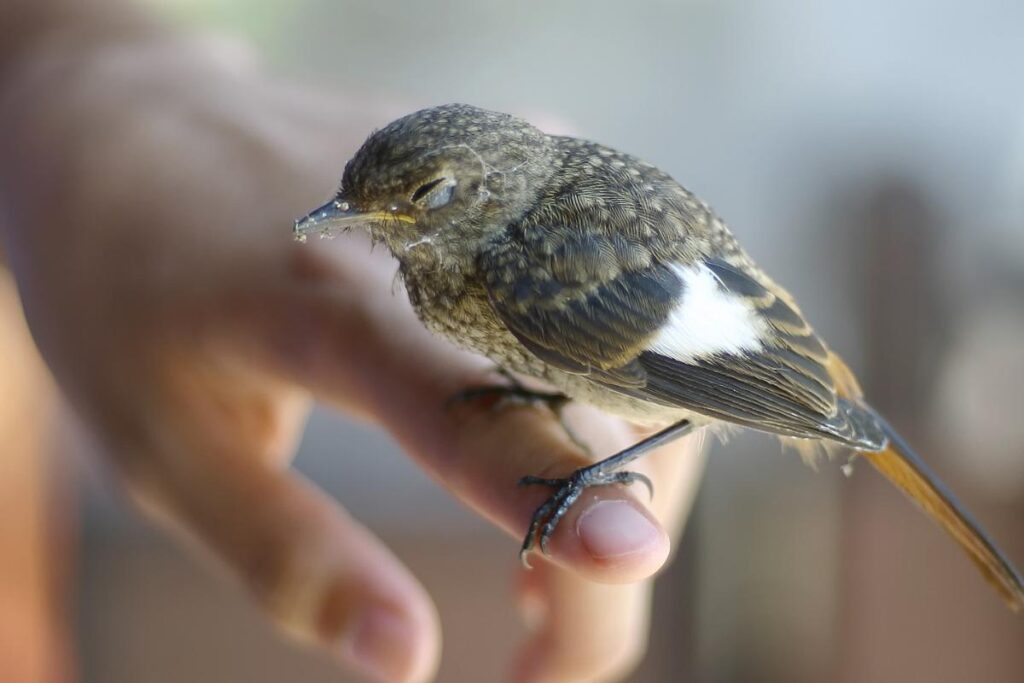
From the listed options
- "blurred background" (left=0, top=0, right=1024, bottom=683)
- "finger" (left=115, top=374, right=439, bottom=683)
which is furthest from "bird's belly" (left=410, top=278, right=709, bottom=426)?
"blurred background" (left=0, top=0, right=1024, bottom=683)

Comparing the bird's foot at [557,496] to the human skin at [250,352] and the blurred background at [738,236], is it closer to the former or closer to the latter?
the human skin at [250,352]

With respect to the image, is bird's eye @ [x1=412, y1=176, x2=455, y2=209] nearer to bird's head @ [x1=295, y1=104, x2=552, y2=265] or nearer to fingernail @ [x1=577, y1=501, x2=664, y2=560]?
bird's head @ [x1=295, y1=104, x2=552, y2=265]

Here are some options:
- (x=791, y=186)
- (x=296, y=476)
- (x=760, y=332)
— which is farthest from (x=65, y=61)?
(x=791, y=186)

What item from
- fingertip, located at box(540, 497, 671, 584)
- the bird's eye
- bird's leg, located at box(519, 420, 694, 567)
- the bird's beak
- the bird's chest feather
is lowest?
fingertip, located at box(540, 497, 671, 584)

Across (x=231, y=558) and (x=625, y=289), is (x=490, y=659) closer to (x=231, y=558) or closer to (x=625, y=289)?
(x=231, y=558)

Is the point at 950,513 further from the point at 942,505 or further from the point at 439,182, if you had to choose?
the point at 439,182

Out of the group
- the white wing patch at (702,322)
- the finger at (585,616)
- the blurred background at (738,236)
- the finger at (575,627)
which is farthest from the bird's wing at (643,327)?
the blurred background at (738,236)
